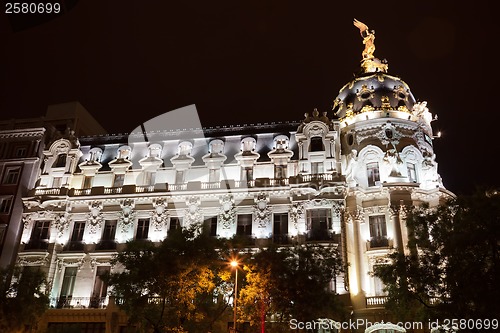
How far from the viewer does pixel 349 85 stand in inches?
1857

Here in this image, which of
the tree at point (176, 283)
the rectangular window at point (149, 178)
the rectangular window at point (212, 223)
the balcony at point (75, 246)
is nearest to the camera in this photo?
the tree at point (176, 283)

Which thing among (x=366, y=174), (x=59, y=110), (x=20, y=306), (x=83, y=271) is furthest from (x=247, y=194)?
(x=59, y=110)

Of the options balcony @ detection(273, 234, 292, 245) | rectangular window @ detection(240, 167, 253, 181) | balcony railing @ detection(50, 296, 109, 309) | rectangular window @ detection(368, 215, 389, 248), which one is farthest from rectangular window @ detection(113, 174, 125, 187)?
rectangular window @ detection(368, 215, 389, 248)

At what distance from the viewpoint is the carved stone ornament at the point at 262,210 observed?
38.6m

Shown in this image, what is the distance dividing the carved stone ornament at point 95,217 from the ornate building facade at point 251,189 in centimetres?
9

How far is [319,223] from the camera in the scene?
3772 cm

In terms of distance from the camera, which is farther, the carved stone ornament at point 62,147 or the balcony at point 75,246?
the carved stone ornament at point 62,147

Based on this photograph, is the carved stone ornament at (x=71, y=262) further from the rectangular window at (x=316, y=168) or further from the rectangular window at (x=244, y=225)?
the rectangular window at (x=316, y=168)

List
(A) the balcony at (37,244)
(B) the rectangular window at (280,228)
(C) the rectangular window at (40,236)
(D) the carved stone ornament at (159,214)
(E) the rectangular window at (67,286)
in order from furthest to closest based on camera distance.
Result: (C) the rectangular window at (40,236) < (A) the balcony at (37,244) < (D) the carved stone ornament at (159,214) < (E) the rectangular window at (67,286) < (B) the rectangular window at (280,228)

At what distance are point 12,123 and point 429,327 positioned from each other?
42.3 m

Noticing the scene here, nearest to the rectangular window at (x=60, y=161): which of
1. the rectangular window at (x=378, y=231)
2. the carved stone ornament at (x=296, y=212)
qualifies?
the carved stone ornament at (x=296, y=212)

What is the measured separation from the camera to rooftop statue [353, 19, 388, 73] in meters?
48.6

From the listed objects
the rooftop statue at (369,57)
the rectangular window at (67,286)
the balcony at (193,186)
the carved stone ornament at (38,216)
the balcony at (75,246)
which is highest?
the rooftop statue at (369,57)

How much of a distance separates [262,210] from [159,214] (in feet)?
28.6
